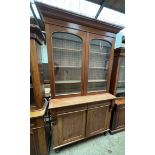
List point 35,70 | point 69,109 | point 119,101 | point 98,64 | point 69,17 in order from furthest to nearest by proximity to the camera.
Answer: point 119,101 → point 98,64 → point 69,109 → point 69,17 → point 35,70

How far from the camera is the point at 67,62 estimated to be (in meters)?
1.53

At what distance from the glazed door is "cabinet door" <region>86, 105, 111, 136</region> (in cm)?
41

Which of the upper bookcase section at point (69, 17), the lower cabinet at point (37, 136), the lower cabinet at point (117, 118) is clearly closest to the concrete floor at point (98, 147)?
the lower cabinet at point (117, 118)

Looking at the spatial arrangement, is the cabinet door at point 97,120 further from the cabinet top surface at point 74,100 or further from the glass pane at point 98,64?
the glass pane at point 98,64

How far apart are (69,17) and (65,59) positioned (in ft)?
1.90

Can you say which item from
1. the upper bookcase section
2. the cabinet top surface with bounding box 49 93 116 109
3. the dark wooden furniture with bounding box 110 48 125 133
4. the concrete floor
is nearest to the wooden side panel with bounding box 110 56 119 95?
the dark wooden furniture with bounding box 110 48 125 133

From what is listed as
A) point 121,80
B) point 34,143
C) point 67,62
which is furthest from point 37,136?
point 121,80

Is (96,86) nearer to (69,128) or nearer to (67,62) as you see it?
(67,62)

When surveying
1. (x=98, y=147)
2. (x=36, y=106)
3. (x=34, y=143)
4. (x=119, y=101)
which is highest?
(x=36, y=106)

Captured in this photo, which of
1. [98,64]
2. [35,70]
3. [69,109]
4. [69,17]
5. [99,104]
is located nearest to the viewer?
[35,70]

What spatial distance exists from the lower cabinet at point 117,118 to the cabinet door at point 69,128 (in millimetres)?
651

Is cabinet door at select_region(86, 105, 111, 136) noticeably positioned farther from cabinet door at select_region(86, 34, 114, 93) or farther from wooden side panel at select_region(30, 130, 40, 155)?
wooden side panel at select_region(30, 130, 40, 155)

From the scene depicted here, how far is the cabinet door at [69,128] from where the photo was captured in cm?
138

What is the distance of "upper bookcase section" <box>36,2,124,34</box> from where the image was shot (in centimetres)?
112
